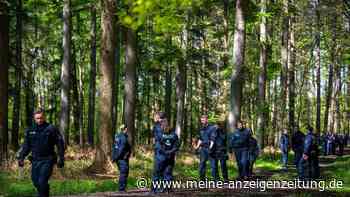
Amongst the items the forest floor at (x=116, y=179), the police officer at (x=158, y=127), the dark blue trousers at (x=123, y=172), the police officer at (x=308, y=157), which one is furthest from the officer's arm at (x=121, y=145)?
the police officer at (x=308, y=157)

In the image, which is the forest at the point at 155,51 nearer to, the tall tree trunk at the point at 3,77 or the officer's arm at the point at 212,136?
the tall tree trunk at the point at 3,77

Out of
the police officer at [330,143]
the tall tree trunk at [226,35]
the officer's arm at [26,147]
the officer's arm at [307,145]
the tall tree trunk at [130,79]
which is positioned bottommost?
the police officer at [330,143]

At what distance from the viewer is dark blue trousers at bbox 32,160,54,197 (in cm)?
950

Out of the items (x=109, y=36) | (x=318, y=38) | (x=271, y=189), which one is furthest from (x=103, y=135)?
(x=318, y=38)

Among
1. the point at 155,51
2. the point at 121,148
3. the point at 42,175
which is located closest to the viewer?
the point at 42,175

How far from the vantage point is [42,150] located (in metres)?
9.68

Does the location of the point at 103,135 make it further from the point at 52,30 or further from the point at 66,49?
the point at 52,30

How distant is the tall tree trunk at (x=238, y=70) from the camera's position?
2295 centimetres

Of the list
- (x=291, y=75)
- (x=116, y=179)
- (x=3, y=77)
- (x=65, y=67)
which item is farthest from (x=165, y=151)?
(x=291, y=75)

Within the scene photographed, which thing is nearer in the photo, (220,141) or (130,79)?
(220,141)

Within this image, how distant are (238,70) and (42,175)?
14.7 metres

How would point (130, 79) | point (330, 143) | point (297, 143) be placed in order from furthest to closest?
1. point (330, 143)
2. point (130, 79)
3. point (297, 143)

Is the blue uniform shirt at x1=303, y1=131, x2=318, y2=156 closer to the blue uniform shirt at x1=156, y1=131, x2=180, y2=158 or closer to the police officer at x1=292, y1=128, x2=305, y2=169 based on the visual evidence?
the police officer at x1=292, y1=128, x2=305, y2=169

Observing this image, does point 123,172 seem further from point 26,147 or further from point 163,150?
point 26,147
